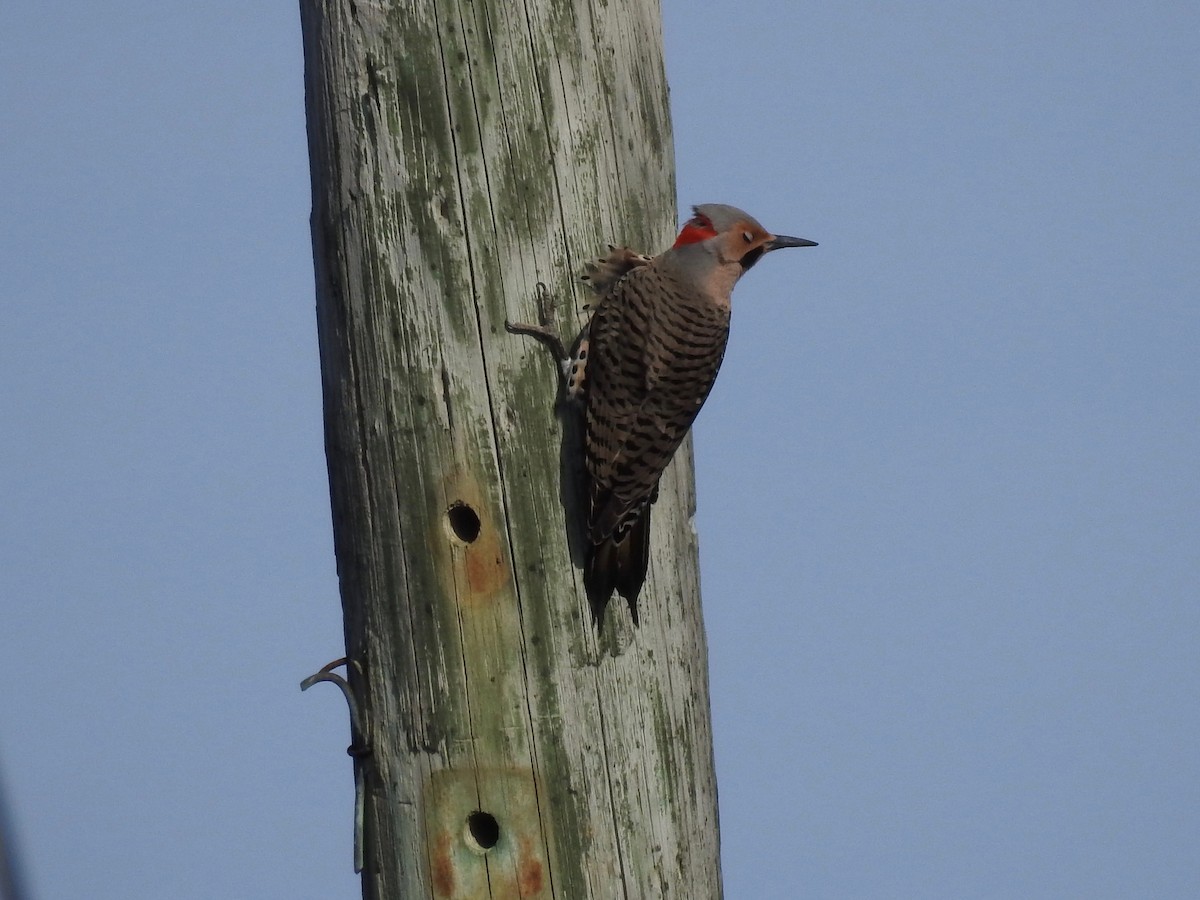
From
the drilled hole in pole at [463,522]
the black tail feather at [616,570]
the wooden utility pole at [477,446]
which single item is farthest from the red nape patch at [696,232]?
the drilled hole in pole at [463,522]

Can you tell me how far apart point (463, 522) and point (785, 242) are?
108 cm

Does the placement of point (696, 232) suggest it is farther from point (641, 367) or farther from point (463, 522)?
point (463, 522)

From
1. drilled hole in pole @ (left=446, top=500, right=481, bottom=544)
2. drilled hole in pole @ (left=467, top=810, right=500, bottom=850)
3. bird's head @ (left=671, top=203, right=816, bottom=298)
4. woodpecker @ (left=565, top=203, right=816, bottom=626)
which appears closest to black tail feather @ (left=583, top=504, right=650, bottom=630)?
woodpecker @ (left=565, top=203, right=816, bottom=626)

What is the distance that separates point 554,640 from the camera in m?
2.80

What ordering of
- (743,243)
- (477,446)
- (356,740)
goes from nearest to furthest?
(477,446) < (356,740) < (743,243)

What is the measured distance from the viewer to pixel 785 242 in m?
3.29

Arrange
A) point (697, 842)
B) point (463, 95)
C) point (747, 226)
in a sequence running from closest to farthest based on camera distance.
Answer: point (463, 95)
point (697, 842)
point (747, 226)

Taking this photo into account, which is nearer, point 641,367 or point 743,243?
point 641,367

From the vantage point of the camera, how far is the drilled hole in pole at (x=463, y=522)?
9.14 feet

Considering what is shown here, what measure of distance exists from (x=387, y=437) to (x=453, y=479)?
165 mm

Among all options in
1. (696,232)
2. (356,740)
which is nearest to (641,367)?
(696,232)

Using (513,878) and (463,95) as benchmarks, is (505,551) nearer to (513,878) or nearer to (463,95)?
(513,878)

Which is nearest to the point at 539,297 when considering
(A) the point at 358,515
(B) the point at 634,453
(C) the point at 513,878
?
(B) the point at 634,453

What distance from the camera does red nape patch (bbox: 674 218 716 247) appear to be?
311 cm
